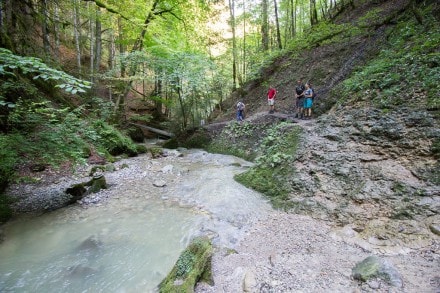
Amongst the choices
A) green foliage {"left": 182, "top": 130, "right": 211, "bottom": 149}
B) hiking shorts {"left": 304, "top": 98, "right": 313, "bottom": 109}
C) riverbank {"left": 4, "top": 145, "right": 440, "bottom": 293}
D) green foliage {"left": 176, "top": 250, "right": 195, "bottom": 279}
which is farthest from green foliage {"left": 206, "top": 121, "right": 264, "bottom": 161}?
green foliage {"left": 176, "top": 250, "right": 195, "bottom": 279}

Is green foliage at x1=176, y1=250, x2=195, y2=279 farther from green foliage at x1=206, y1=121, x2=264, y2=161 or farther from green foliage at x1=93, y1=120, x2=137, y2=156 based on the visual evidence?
green foliage at x1=93, y1=120, x2=137, y2=156

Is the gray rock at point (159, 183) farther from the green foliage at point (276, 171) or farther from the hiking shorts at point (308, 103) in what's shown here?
the hiking shorts at point (308, 103)

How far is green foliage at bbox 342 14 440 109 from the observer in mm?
6453

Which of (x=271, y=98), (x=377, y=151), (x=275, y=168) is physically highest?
(x=271, y=98)

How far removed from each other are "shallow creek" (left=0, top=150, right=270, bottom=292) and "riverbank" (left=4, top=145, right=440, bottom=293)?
31cm

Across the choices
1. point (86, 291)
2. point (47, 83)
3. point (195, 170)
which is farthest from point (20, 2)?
point (86, 291)

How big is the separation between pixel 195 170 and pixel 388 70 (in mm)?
7813

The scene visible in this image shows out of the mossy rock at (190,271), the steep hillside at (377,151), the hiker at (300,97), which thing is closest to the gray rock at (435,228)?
the steep hillside at (377,151)

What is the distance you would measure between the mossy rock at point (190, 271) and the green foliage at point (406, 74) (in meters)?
6.48

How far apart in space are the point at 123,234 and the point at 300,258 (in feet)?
12.1

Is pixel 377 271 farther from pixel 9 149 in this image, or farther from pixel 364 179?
pixel 9 149

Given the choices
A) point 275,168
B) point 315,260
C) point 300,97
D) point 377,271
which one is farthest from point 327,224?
point 300,97

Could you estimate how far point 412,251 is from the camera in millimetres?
3820

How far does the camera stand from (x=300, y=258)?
4.01 metres
